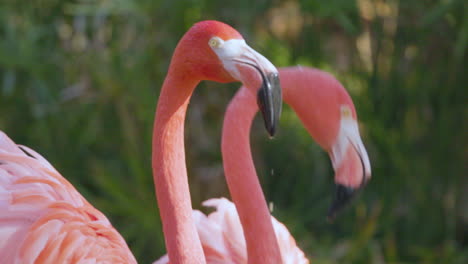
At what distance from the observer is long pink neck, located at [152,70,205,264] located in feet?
5.57

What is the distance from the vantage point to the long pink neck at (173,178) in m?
1.70

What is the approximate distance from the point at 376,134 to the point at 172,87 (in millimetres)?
2115

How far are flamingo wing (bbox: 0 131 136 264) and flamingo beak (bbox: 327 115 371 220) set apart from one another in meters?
0.58

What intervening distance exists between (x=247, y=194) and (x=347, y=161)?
271 mm

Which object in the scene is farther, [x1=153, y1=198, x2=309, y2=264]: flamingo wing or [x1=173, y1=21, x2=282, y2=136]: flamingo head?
[x1=153, y1=198, x2=309, y2=264]: flamingo wing

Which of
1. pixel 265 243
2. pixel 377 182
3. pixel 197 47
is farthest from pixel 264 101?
pixel 377 182

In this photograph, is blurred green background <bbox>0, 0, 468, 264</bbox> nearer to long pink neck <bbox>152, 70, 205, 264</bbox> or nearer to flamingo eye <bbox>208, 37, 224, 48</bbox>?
long pink neck <bbox>152, 70, 205, 264</bbox>

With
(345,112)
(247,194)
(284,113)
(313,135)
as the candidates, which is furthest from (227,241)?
(284,113)

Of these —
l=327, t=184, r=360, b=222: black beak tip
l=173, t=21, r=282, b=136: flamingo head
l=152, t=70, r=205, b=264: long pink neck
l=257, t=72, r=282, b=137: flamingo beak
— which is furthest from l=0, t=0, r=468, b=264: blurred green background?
l=257, t=72, r=282, b=137: flamingo beak

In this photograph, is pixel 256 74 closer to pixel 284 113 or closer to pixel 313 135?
pixel 313 135

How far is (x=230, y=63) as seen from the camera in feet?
5.06

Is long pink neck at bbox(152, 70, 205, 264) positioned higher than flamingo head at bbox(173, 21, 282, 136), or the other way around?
flamingo head at bbox(173, 21, 282, 136)

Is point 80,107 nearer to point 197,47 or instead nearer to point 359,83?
point 359,83

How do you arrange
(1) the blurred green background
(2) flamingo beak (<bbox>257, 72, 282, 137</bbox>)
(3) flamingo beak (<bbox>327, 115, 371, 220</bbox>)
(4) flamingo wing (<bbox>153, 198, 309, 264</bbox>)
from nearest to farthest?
(2) flamingo beak (<bbox>257, 72, 282, 137</bbox>) → (3) flamingo beak (<bbox>327, 115, 371, 220</bbox>) → (4) flamingo wing (<bbox>153, 198, 309, 264</bbox>) → (1) the blurred green background
